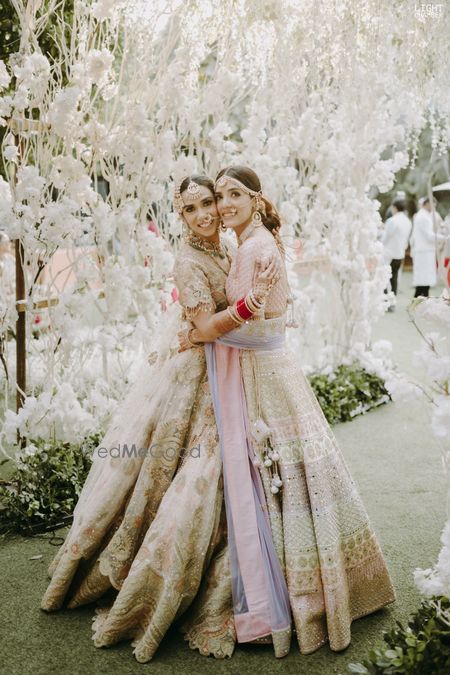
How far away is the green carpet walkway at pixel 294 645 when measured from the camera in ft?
7.48

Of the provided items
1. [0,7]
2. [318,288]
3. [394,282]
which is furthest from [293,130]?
[394,282]

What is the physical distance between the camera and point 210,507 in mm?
2398

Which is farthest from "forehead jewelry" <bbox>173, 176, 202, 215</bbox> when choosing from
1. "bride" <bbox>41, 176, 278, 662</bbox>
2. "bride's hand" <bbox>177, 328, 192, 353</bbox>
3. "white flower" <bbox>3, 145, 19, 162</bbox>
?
"white flower" <bbox>3, 145, 19, 162</bbox>

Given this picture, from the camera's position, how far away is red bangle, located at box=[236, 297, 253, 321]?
2.35m

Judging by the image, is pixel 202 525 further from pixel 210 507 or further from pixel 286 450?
pixel 286 450

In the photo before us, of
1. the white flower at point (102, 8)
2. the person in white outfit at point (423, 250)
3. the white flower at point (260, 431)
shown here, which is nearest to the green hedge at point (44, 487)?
the white flower at point (260, 431)

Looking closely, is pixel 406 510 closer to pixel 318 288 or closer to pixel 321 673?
pixel 321 673

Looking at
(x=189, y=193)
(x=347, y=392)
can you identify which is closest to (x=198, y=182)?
(x=189, y=193)

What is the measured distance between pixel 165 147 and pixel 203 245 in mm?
1254

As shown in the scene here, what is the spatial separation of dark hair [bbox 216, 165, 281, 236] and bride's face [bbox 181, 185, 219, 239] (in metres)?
0.09

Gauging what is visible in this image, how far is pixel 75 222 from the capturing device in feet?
10.3

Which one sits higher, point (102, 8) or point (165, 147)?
point (102, 8)

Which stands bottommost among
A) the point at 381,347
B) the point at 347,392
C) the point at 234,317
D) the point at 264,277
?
the point at 347,392

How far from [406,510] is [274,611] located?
140 centimetres
